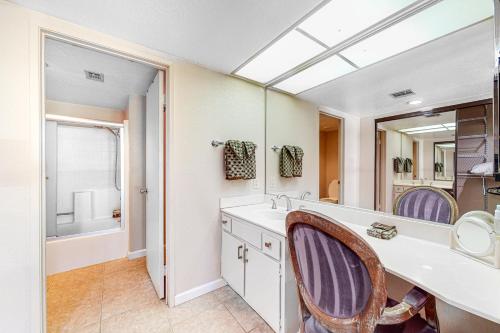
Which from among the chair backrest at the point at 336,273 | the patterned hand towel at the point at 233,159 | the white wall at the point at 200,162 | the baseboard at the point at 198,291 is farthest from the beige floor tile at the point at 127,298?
the chair backrest at the point at 336,273

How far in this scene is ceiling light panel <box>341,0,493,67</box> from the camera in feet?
3.33

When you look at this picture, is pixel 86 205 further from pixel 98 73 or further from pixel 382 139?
pixel 382 139

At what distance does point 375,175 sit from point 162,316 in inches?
79.0

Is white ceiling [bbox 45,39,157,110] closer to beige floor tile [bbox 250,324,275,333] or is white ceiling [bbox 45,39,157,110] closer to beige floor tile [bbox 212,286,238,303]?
beige floor tile [bbox 212,286,238,303]

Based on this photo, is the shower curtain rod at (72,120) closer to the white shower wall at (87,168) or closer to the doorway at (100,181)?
the doorway at (100,181)

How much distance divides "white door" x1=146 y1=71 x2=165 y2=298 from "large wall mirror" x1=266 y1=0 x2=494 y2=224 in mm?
1410

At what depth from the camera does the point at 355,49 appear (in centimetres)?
146

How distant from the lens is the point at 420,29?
1.19 metres

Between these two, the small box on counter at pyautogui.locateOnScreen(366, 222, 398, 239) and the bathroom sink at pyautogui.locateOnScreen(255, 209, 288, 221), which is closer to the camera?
the small box on counter at pyautogui.locateOnScreen(366, 222, 398, 239)

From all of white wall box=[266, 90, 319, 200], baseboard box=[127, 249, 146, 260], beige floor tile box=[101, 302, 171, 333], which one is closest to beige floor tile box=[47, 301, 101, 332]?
beige floor tile box=[101, 302, 171, 333]

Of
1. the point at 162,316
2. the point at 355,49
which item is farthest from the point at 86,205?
the point at 355,49

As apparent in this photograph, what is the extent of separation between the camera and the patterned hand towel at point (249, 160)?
2035 mm

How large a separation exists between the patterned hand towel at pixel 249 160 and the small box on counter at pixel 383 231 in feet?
3.75

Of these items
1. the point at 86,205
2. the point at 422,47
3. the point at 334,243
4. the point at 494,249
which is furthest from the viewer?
the point at 86,205
